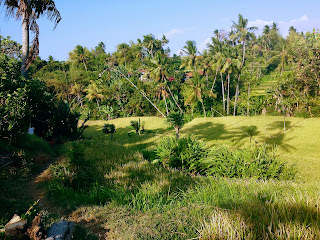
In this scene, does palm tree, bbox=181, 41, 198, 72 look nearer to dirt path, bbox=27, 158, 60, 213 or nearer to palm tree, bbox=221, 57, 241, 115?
palm tree, bbox=221, 57, 241, 115

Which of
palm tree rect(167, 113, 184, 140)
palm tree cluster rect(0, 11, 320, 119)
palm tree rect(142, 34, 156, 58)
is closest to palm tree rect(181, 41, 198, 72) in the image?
palm tree cluster rect(0, 11, 320, 119)

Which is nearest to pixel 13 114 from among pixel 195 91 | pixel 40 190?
pixel 40 190

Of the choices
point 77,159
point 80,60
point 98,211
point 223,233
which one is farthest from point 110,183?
point 80,60

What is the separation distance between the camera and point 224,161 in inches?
368

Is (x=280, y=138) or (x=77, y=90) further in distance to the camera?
(x=77, y=90)

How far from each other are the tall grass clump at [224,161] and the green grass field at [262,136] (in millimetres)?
5021

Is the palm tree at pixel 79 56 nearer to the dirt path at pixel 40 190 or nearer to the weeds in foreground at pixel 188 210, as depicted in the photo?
the dirt path at pixel 40 190

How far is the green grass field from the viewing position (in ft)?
56.3

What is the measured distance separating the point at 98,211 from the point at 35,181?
363 cm

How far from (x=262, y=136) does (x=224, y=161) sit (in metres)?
13.8

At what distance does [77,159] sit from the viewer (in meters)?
7.77

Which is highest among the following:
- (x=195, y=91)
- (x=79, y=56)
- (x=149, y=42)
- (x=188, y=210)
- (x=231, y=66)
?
(x=149, y=42)

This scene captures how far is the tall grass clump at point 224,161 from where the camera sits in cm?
874

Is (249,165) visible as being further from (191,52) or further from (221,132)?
(191,52)
